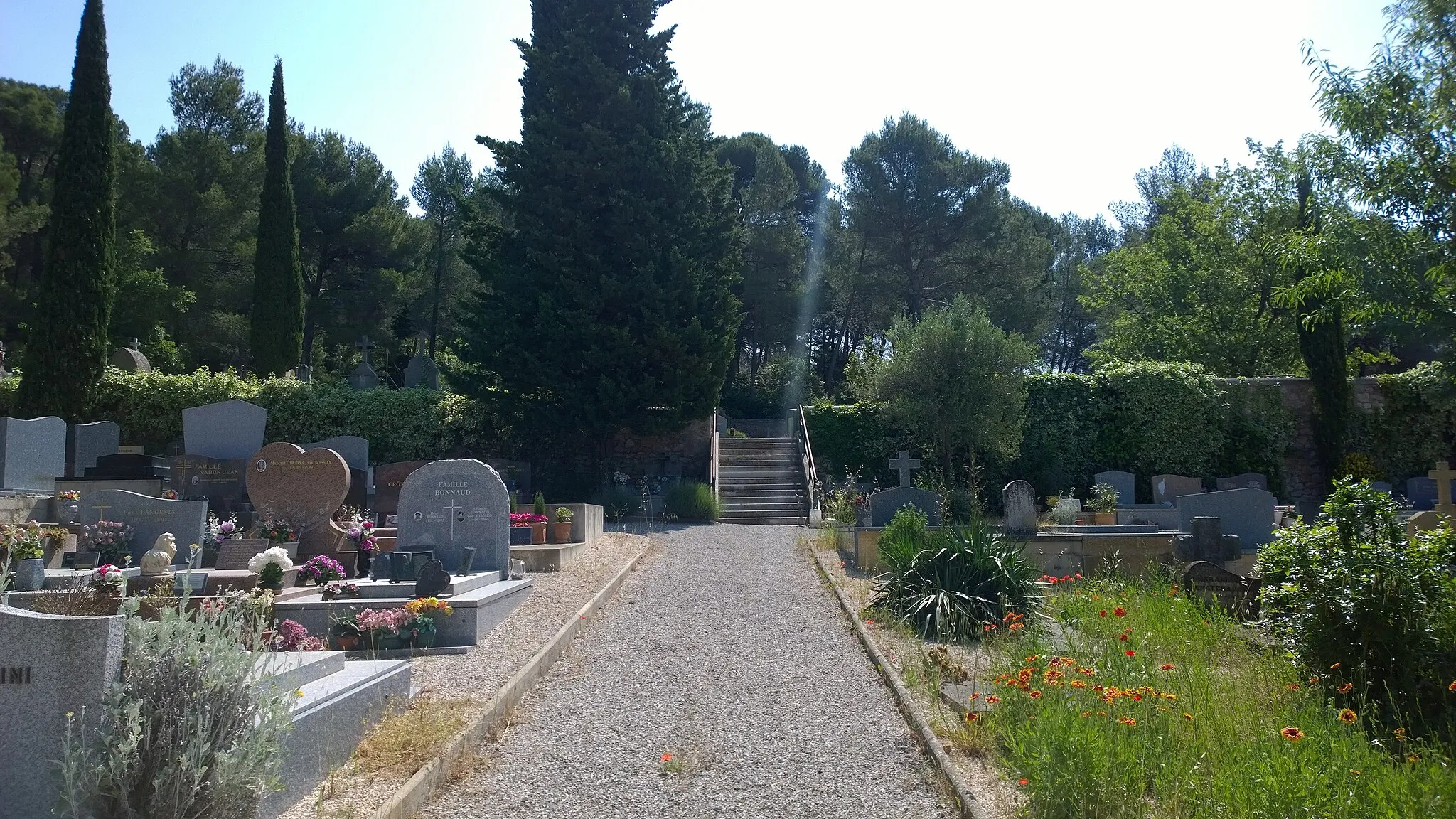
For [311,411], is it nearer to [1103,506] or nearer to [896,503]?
[896,503]

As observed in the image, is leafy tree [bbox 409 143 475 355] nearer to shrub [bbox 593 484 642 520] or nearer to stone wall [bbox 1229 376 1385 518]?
shrub [bbox 593 484 642 520]

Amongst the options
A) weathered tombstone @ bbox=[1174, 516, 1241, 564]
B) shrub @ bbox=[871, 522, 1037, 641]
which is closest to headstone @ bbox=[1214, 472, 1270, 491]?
weathered tombstone @ bbox=[1174, 516, 1241, 564]

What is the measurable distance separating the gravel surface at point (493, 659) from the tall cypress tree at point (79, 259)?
539 inches

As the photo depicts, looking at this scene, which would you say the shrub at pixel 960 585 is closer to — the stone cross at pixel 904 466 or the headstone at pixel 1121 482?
the stone cross at pixel 904 466

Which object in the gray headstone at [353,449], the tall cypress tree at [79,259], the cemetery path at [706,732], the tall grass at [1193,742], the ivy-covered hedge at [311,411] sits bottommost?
the cemetery path at [706,732]


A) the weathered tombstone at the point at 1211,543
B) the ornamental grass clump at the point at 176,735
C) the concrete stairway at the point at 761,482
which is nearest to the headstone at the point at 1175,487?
the concrete stairway at the point at 761,482

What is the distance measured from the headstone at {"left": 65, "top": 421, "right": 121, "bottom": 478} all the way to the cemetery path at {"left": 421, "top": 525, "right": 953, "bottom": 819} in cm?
1526

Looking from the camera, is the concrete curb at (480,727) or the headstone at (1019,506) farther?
the headstone at (1019,506)

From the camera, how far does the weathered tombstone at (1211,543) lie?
392 inches

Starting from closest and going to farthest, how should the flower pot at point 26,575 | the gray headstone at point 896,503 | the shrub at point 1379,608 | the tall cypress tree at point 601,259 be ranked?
the shrub at point 1379,608
the flower pot at point 26,575
the gray headstone at point 896,503
the tall cypress tree at point 601,259

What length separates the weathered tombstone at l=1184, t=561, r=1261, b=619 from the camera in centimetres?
845

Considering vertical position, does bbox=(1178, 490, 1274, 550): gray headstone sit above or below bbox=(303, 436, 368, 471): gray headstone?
below

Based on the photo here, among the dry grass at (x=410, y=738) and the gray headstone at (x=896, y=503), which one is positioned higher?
the gray headstone at (x=896, y=503)

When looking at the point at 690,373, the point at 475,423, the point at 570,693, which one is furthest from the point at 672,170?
the point at 570,693
